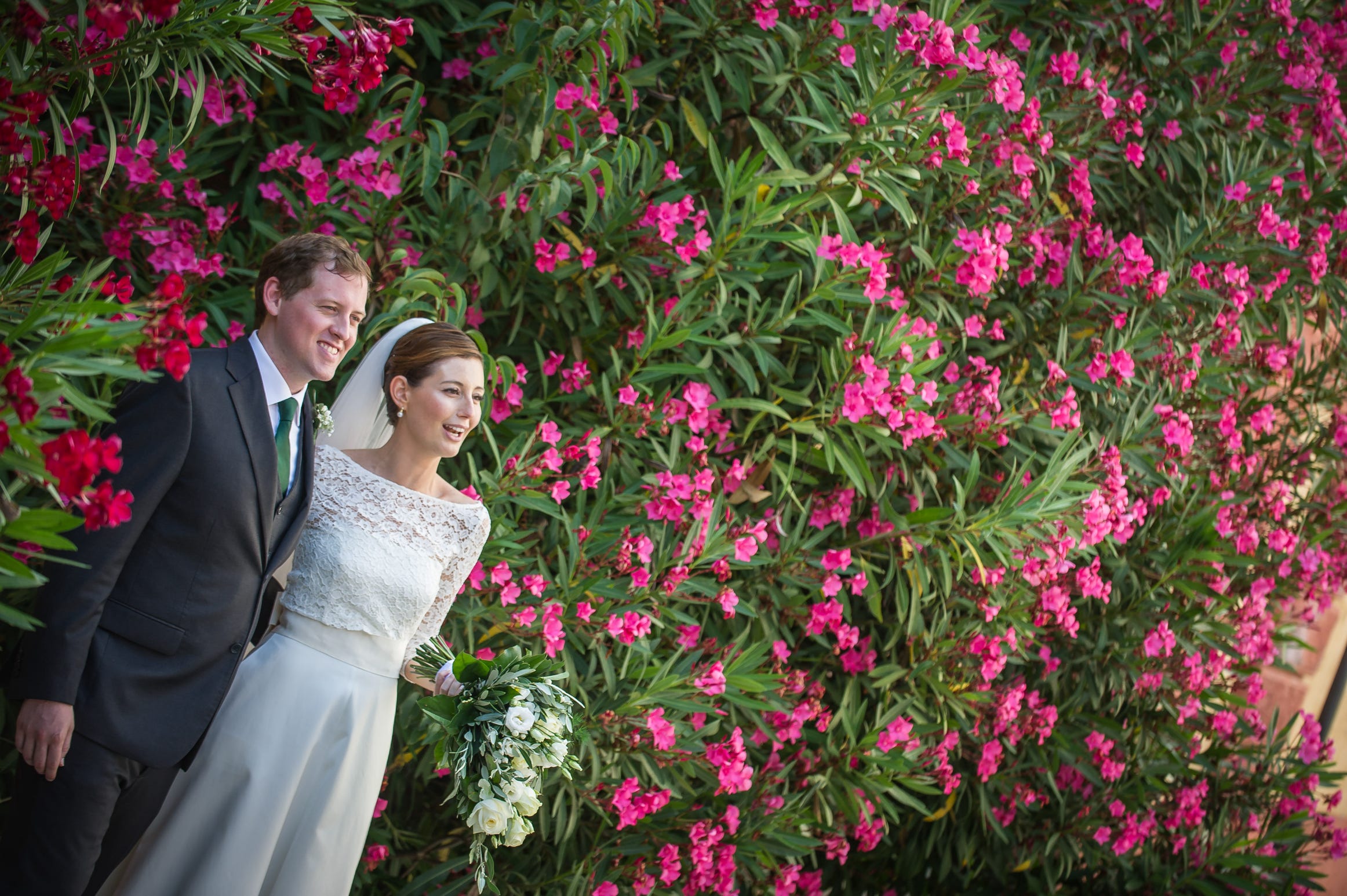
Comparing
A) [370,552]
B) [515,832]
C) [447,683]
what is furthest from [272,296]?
[515,832]

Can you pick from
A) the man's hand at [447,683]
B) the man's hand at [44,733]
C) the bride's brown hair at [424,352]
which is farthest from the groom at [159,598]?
the man's hand at [447,683]

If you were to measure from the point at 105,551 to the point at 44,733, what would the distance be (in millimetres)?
277

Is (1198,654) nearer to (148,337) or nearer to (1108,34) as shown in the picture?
(1108,34)

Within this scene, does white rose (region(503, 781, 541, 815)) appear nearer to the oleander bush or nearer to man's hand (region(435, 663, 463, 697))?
man's hand (region(435, 663, 463, 697))

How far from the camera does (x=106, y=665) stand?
1656 millimetres

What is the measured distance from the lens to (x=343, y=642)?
2.01 metres

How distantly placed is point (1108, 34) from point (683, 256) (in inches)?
84.7

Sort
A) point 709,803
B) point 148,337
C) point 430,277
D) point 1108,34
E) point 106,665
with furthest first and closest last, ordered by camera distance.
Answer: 1. point 1108,34
2. point 709,803
3. point 430,277
4. point 106,665
5. point 148,337

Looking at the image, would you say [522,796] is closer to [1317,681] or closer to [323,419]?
[323,419]

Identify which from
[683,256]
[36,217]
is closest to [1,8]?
[36,217]

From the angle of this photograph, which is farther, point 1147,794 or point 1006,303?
point 1147,794

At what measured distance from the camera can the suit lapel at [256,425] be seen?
1750 millimetres

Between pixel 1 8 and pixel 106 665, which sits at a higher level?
pixel 1 8

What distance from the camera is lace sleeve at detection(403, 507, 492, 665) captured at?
2191mm
